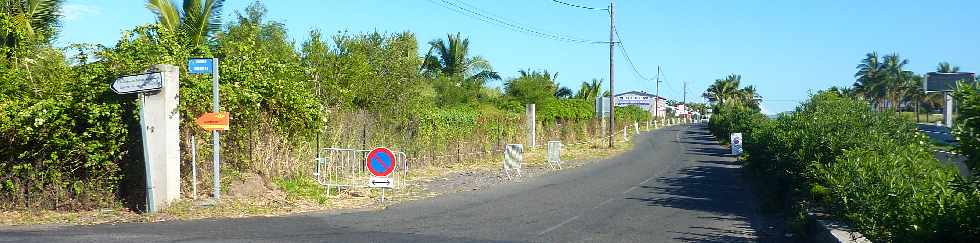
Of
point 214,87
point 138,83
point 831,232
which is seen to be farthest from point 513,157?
point 831,232

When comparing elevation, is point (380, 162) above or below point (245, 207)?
above

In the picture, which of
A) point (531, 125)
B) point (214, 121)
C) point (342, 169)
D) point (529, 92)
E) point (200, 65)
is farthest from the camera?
point (529, 92)

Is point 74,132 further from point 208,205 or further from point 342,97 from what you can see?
point 342,97

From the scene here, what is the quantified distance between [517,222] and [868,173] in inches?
190

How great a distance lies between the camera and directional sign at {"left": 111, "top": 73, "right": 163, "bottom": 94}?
12.1 m

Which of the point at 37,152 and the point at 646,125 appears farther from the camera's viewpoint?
the point at 646,125

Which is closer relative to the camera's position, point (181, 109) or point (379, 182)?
point (181, 109)

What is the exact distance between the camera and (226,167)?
14805mm

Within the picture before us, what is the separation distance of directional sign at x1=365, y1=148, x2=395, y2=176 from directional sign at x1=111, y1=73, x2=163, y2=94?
400 centimetres

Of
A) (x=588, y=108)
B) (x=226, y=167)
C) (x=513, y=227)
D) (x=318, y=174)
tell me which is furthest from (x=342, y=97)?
(x=588, y=108)

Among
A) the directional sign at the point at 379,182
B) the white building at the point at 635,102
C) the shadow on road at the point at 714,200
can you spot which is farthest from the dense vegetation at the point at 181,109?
the white building at the point at 635,102

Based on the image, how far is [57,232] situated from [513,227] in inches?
226

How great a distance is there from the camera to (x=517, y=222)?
477 inches

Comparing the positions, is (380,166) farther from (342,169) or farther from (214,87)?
(342,169)
